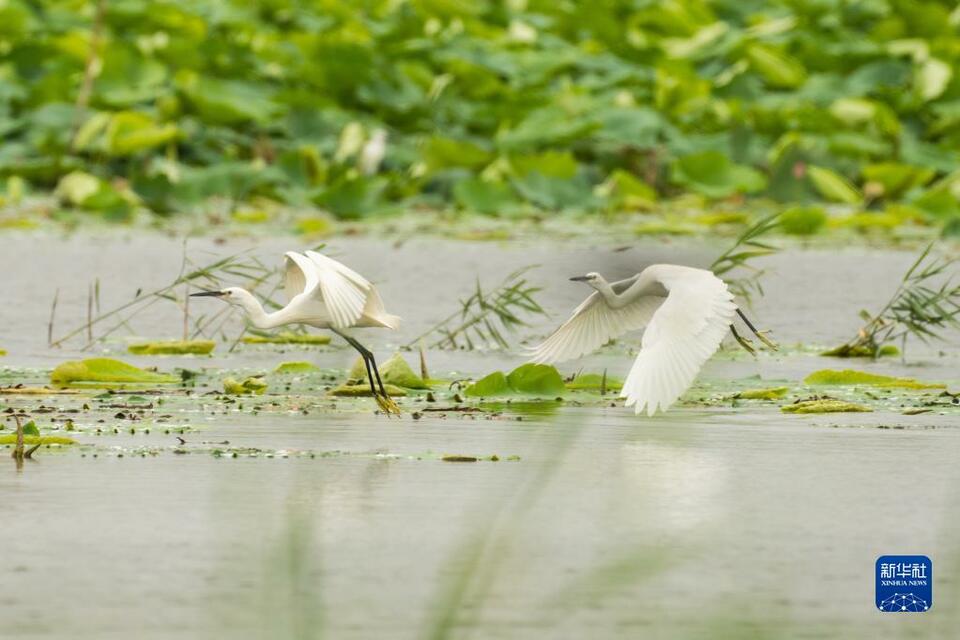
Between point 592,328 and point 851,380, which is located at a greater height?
point 592,328

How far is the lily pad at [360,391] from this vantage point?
6875mm

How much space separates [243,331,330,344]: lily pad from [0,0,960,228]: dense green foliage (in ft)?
16.7

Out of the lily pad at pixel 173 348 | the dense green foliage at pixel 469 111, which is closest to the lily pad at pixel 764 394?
the lily pad at pixel 173 348

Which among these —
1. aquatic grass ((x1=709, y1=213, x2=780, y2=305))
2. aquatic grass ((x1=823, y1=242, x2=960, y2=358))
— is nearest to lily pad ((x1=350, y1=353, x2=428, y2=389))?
aquatic grass ((x1=709, y1=213, x2=780, y2=305))

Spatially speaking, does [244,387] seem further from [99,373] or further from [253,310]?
[99,373]

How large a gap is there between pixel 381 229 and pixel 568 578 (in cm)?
963

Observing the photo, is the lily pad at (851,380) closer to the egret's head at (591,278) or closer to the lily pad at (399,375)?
the egret's head at (591,278)

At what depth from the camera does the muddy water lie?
370 cm

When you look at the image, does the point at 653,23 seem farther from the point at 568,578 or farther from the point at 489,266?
the point at 568,578

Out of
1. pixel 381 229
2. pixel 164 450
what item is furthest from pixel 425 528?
pixel 381 229

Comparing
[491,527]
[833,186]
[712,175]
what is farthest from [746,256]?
[833,186]

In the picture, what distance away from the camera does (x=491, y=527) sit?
444 centimetres

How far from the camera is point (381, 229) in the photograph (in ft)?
44.5

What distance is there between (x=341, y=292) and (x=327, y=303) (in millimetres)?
88
